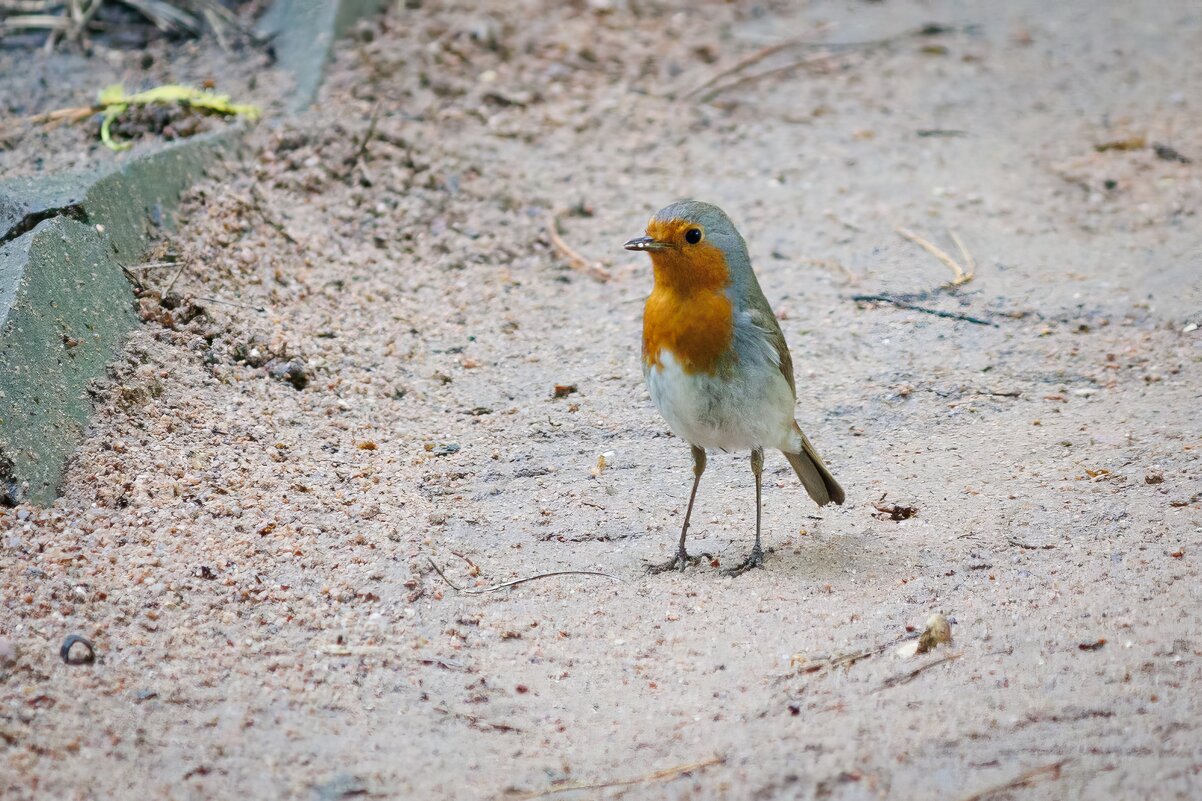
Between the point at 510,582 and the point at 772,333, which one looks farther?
the point at 772,333

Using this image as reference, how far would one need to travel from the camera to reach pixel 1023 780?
2.46 meters

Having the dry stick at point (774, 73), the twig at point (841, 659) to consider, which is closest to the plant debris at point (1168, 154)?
the dry stick at point (774, 73)

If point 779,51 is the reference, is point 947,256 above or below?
below

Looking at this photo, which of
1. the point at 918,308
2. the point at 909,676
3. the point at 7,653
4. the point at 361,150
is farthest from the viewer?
the point at 361,150

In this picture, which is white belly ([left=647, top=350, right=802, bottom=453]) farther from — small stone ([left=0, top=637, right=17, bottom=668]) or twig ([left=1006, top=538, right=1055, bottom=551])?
small stone ([left=0, top=637, right=17, bottom=668])

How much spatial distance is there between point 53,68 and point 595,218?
9.56 ft

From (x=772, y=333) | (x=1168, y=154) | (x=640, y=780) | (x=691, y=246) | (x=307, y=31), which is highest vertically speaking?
(x=307, y=31)

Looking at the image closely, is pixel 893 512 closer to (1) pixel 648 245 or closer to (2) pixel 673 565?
(2) pixel 673 565

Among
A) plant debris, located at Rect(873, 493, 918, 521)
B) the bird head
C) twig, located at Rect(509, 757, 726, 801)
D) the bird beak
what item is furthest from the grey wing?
twig, located at Rect(509, 757, 726, 801)

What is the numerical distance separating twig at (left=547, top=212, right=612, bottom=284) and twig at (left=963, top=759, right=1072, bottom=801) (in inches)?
135

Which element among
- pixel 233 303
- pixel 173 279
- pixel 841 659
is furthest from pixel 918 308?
pixel 173 279

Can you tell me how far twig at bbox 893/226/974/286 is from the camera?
17.5 feet

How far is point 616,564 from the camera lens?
3.68 metres

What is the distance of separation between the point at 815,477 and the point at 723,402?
20.5 inches
